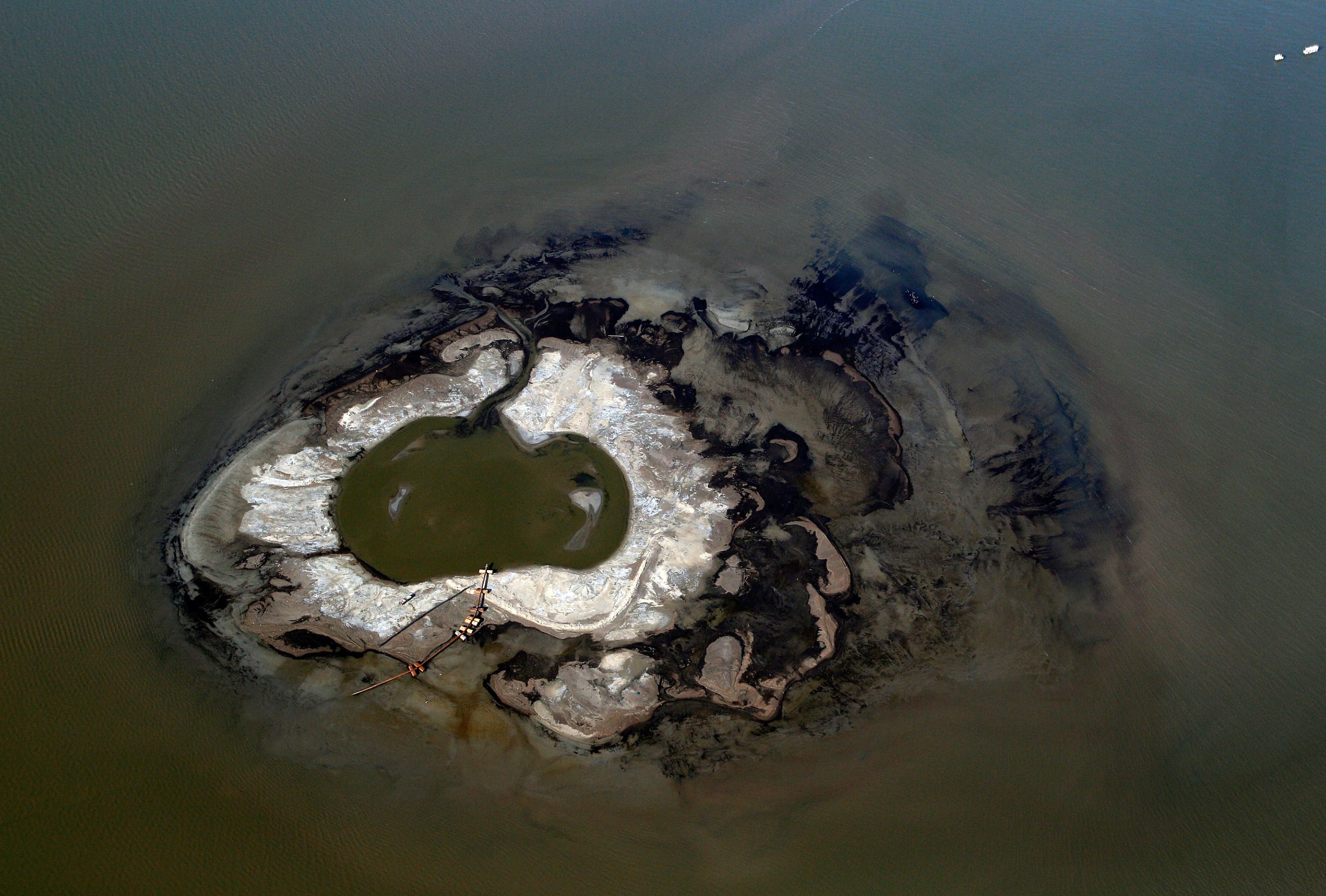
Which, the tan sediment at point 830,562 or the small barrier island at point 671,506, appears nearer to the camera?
the small barrier island at point 671,506

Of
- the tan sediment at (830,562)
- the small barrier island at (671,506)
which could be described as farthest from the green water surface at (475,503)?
the tan sediment at (830,562)

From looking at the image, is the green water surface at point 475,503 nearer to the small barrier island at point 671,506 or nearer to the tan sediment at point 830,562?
the small barrier island at point 671,506

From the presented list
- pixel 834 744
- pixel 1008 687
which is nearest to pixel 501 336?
pixel 834 744

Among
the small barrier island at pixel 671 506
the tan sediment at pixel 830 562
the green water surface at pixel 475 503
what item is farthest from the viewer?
the green water surface at pixel 475 503

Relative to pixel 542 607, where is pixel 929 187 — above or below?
above

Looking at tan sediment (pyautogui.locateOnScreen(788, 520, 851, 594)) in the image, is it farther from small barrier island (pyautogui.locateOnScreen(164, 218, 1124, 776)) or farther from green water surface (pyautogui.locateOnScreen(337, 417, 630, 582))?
green water surface (pyautogui.locateOnScreen(337, 417, 630, 582))

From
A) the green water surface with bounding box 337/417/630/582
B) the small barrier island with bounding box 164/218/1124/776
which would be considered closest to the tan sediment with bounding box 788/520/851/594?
the small barrier island with bounding box 164/218/1124/776

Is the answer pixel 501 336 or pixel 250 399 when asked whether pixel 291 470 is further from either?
pixel 501 336

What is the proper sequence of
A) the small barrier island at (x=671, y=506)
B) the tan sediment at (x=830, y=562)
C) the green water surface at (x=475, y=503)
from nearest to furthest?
the small barrier island at (x=671, y=506), the tan sediment at (x=830, y=562), the green water surface at (x=475, y=503)
